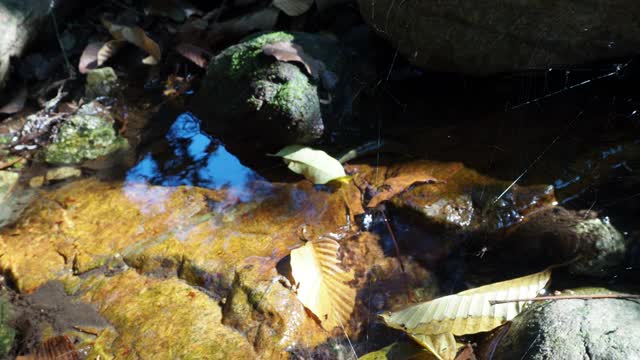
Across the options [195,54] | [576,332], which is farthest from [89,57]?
[576,332]

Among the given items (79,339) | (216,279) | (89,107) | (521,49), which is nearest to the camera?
(79,339)

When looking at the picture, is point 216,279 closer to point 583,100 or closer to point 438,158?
point 438,158

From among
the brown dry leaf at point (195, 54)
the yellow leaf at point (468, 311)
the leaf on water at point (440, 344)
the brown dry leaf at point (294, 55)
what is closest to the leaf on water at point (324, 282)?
the yellow leaf at point (468, 311)

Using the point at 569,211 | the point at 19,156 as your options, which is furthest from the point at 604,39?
the point at 19,156

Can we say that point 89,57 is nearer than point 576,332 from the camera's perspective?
No

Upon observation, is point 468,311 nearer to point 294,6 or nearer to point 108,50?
point 294,6

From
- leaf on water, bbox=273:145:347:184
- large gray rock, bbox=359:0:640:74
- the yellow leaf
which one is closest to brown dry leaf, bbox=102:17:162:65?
leaf on water, bbox=273:145:347:184

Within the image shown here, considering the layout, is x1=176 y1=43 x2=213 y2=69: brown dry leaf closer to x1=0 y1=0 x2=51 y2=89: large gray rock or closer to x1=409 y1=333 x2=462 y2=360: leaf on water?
x1=0 y1=0 x2=51 y2=89: large gray rock
